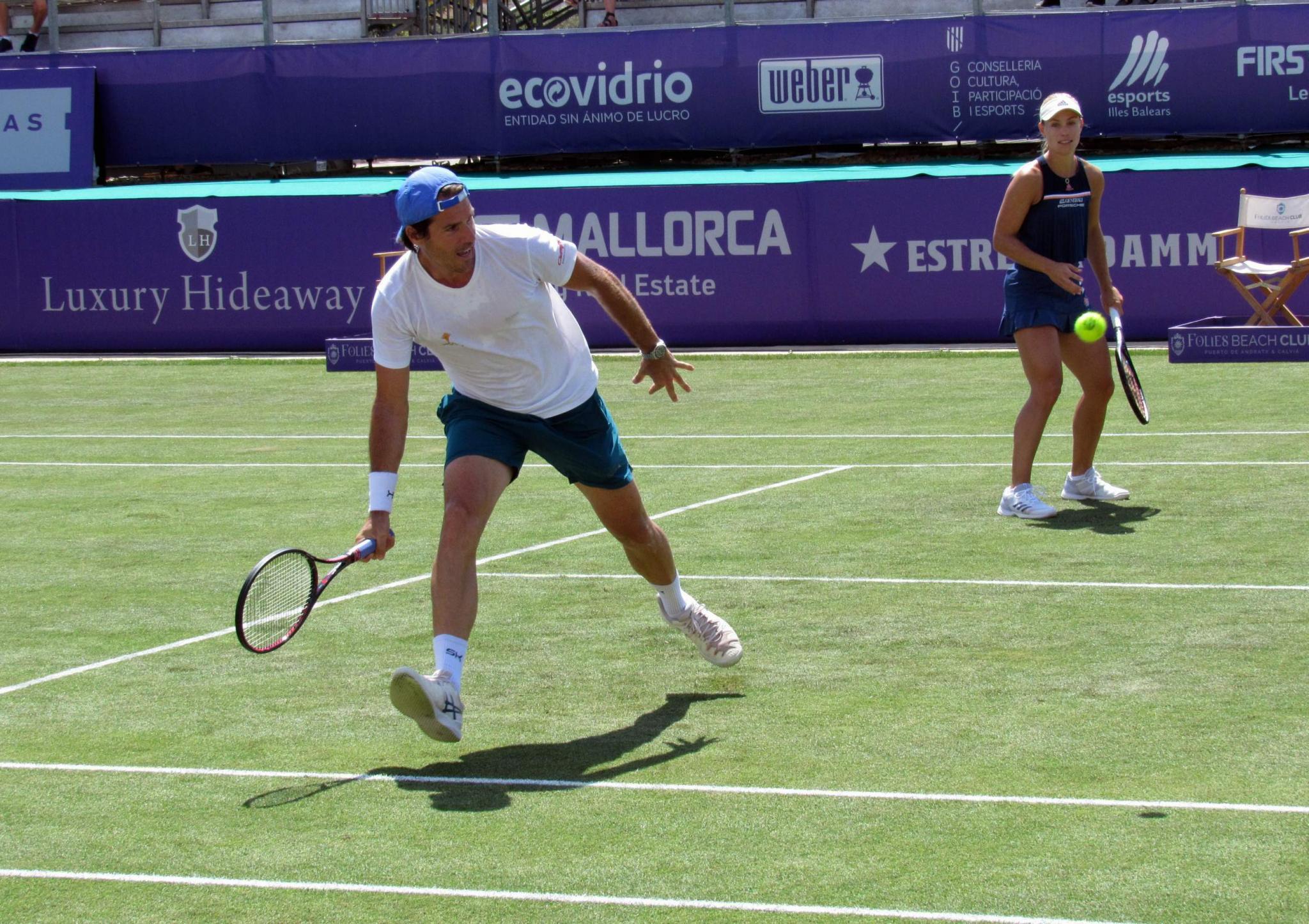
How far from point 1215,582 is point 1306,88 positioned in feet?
51.8

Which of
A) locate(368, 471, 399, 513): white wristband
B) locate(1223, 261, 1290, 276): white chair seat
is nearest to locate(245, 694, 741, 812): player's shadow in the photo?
locate(368, 471, 399, 513): white wristband

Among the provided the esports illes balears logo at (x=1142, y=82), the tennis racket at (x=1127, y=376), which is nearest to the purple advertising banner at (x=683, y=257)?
the esports illes balears logo at (x=1142, y=82)

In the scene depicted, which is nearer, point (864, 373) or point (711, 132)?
point (864, 373)

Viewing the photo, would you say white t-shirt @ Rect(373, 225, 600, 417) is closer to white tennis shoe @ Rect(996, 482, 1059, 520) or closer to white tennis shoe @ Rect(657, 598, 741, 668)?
white tennis shoe @ Rect(657, 598, 741, 668)

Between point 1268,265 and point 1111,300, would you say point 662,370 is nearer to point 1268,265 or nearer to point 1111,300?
point 1111,300

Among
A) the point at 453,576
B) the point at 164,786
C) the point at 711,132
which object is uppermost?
the point at 711,132

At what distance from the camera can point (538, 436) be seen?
230 inches

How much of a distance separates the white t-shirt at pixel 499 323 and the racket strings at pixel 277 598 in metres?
0.74

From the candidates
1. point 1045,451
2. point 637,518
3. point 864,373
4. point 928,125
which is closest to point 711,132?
point 928,125

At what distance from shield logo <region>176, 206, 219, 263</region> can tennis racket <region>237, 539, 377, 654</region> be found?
16.7 meters

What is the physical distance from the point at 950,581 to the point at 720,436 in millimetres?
5662

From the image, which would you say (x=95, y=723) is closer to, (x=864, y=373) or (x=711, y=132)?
(x=864, y=373)

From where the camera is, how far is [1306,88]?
21.3m

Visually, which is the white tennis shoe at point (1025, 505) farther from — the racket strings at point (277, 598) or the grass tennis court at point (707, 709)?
the racket strings at point (277, 598)
